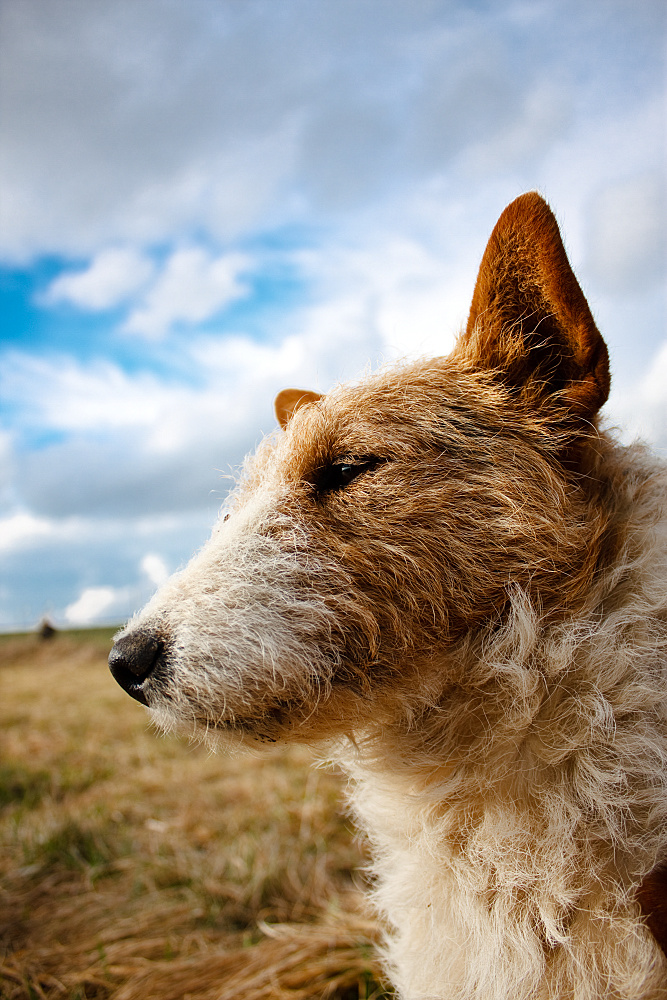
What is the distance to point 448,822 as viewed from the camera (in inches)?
67.1

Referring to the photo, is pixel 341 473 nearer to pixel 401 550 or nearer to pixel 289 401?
pixel 401 550

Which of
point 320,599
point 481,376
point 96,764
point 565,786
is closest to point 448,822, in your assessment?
point 565,786

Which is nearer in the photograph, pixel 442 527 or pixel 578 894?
pixel 578 894

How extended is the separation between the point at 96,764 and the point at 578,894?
5.61 m

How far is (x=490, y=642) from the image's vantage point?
1649 millimetres

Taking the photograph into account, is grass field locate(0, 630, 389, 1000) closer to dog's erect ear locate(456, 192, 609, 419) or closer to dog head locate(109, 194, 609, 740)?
dog head locate(109, 194, 609, 740)

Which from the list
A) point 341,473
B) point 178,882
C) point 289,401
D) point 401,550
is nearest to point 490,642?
point 401,550

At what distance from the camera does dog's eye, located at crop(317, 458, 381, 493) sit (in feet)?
5.78

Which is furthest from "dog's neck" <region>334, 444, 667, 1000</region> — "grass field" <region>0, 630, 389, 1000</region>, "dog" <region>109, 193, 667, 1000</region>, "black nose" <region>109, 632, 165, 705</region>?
"black nose" <region>109, 632, 165, 705</region>

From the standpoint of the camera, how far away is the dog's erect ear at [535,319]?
5.37ft

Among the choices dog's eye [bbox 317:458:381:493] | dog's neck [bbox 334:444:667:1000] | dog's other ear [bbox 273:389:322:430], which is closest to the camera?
dog's neck [bbox 334:444:667:1000]

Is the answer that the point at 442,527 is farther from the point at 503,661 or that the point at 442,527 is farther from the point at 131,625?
the point at 131,625

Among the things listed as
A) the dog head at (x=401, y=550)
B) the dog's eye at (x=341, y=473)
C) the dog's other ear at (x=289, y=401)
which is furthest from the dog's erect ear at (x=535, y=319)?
the dog's other ear at (x=289, y=401)

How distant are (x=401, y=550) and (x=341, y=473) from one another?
0.30 m
